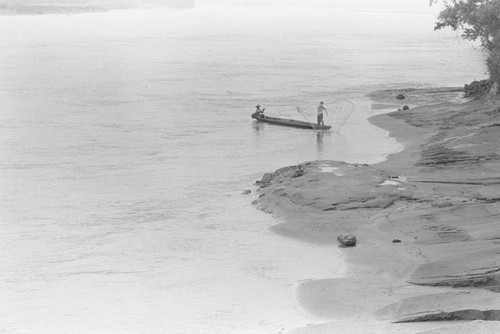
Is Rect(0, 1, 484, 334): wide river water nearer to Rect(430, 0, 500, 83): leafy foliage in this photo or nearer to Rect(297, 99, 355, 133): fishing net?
Rect(297, 99, 355, 133): fishing net

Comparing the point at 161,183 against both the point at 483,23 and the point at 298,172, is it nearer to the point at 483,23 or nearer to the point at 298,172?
the point at 298,172

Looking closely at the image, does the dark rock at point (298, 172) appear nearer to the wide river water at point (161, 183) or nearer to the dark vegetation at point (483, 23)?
the wide river water at point (161, 183)

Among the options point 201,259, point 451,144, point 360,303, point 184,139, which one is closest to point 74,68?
point 184,139

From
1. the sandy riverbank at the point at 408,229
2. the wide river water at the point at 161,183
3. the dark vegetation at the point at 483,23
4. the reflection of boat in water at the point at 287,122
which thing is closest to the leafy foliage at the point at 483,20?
the dark vegetation at the point at 483,23

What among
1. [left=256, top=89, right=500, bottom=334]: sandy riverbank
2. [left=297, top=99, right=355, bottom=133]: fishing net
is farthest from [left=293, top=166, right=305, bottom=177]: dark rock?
[left=297, top=99, right=355, bottom=133]: fishing net

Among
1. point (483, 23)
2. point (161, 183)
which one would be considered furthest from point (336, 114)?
point (161, 183)

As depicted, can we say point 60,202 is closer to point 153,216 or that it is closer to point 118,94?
point 153,216
